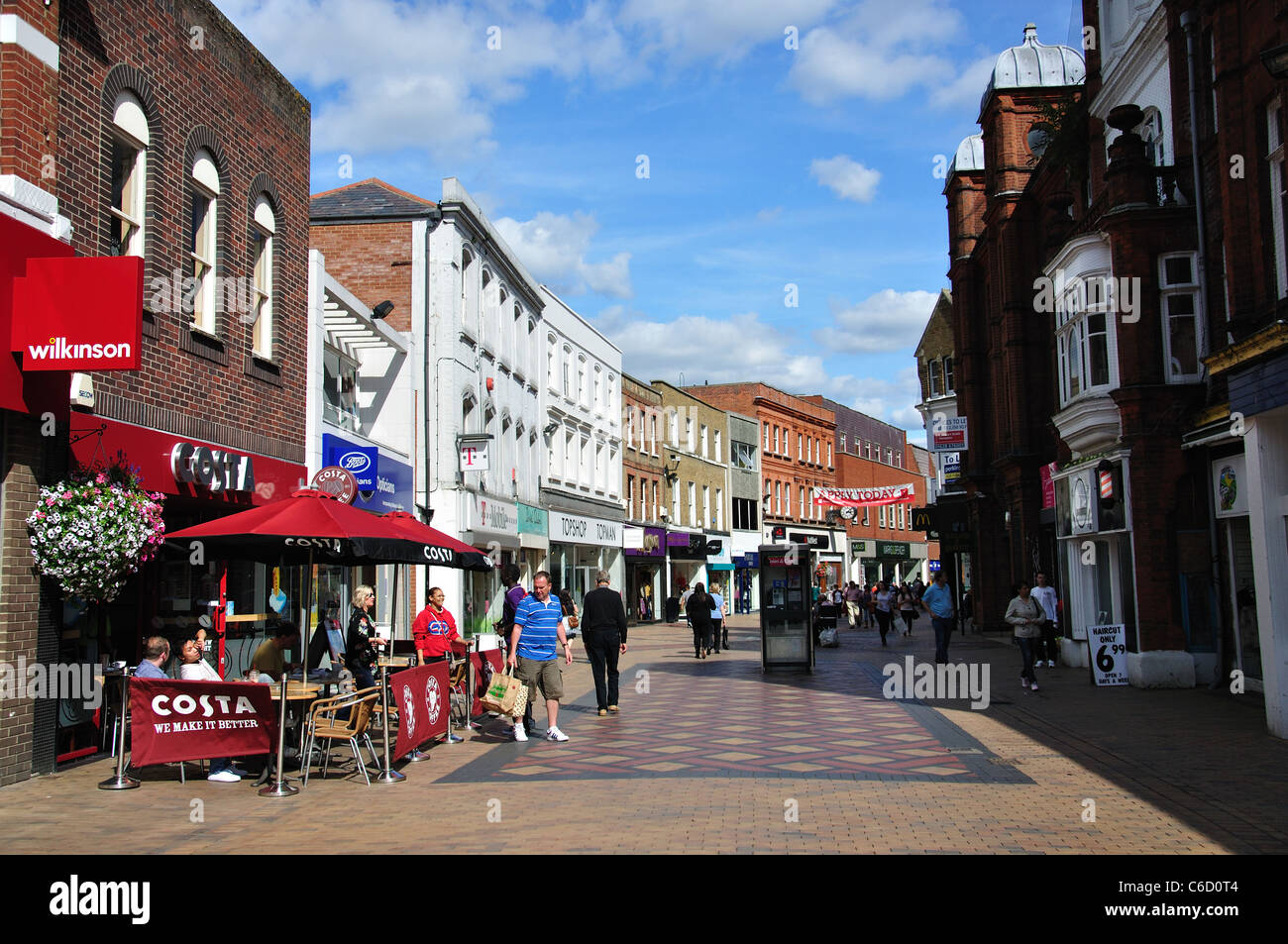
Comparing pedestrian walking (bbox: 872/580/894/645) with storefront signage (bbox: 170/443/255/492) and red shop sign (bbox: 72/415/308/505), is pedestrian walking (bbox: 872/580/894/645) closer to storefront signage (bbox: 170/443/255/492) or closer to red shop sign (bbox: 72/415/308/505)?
red shop sign (bbox: 72/415/308/505)

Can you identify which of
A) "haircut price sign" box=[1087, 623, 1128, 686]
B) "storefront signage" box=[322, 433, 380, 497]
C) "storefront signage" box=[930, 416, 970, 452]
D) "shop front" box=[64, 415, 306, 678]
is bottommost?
"haircut price sign" box=[1087, 623, 1128, 686]

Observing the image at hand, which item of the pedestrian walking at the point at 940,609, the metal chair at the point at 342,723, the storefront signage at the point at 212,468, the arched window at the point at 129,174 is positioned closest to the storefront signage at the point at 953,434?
the pedestrian walking at the point at 940,609

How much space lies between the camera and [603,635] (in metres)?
14.8

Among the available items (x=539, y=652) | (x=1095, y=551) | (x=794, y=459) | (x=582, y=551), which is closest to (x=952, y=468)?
(x=582, y=551)

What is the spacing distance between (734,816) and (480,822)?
1834 mm

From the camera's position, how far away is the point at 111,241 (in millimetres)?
11859

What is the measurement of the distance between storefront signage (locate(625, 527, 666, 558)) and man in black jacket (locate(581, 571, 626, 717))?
101 feet

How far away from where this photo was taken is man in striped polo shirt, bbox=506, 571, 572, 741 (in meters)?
12.7

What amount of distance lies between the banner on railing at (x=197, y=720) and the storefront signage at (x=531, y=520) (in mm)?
22883

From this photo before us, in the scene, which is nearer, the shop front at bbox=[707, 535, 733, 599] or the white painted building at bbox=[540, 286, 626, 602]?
the white painted building at bbox=[540, 286, 626, 602]

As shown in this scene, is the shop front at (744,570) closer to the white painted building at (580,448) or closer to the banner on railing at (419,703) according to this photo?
the white painted building at (580,448)

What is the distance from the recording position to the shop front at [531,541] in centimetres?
3328

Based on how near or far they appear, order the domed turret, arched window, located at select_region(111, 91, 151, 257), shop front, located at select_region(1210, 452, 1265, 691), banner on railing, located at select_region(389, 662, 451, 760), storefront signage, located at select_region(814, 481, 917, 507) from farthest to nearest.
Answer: storefront signage, located at select_region(814, 481, 917, 507) → the domed turret → shop front, located at select_region(1210, 452, 1265, 691) → arched window, located at select_region(111, 91, 151, 257) → banner on railing, located at select_region(389, 662, 451, 760)

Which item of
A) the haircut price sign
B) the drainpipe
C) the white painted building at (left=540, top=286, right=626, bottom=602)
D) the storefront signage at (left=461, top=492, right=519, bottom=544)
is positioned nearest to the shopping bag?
the haircut price sign
